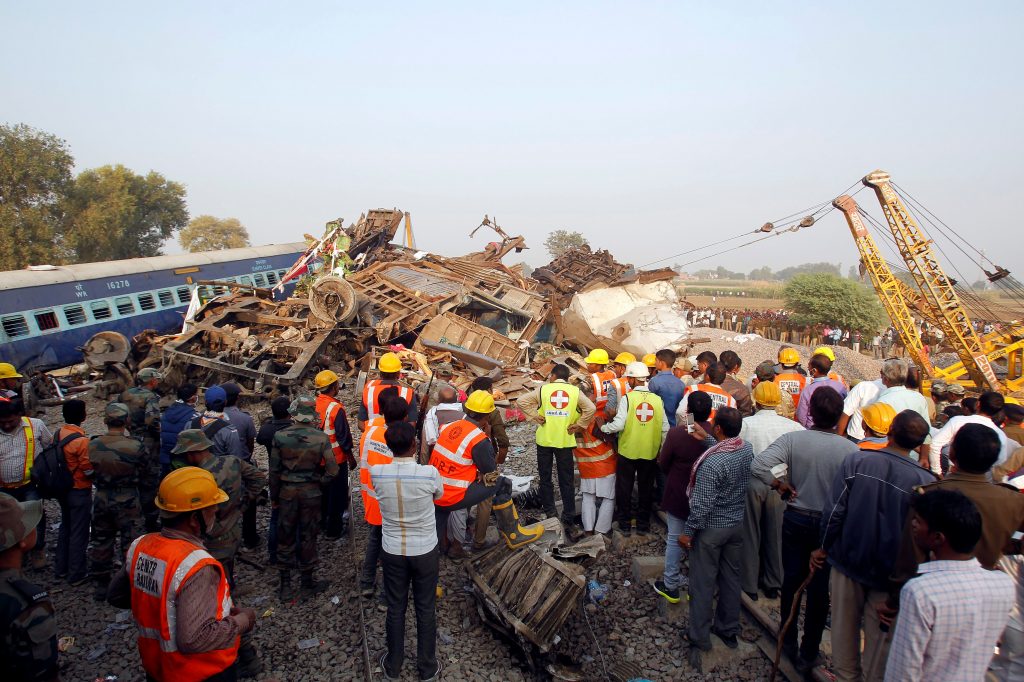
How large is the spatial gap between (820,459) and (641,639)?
6.63 feet

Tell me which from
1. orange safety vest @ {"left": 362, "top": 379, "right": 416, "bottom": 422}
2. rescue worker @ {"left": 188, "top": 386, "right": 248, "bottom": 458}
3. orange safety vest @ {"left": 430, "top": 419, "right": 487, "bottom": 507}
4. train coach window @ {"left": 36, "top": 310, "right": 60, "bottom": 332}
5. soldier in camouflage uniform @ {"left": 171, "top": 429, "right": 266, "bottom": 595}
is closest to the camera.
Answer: soldier in camouflage uniform @ {"left": 171, "top": 429, "right": 266, "bottom": 595}

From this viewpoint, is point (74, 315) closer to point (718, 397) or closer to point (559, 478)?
point (559, 478)

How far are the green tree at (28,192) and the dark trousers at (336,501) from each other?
29.0 m

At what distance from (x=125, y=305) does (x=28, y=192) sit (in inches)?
718

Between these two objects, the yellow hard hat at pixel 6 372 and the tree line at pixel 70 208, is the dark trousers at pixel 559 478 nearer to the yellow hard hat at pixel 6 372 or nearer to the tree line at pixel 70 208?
the yellow hard hat at pixel 6 372

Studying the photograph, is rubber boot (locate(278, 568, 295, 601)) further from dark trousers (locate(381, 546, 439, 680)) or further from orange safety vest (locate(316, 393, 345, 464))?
dark trousers (locate(381, 546, 439, 680))

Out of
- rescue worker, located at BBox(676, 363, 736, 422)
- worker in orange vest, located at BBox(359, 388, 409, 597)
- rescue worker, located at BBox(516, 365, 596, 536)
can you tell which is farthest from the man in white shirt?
rescue worker, located at BBox(676, 363, 736, 422)

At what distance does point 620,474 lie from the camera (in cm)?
545

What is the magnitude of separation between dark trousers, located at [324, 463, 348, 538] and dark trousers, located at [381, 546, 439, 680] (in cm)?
210

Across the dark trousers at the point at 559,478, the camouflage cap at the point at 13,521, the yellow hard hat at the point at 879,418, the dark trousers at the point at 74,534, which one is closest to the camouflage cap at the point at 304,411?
the dark trousers at the point at 74,534

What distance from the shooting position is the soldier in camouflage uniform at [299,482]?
4359 millimetres

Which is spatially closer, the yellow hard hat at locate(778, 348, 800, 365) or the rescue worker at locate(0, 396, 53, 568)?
the rescue worker at locate(0, 396, 53, 568)

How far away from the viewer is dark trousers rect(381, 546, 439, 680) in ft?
11.2

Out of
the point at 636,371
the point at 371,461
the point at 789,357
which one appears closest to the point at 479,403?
the point at 371,461
